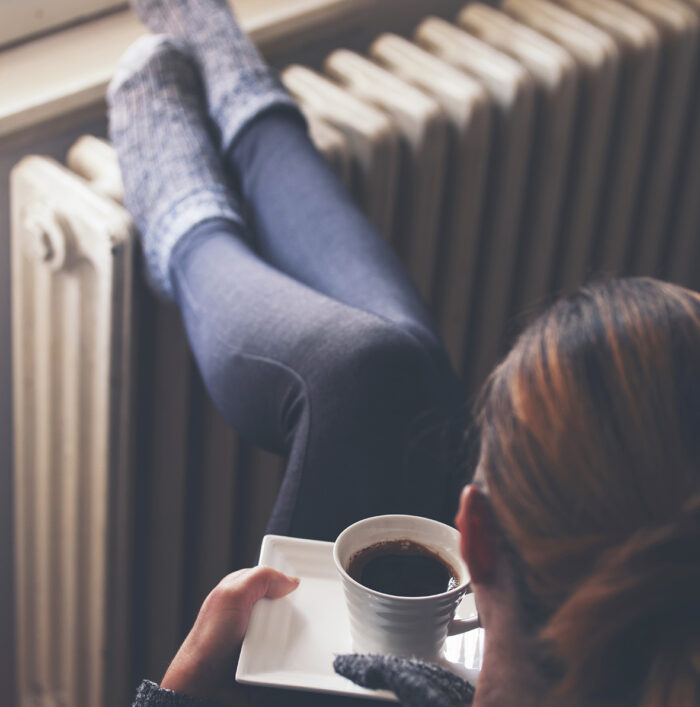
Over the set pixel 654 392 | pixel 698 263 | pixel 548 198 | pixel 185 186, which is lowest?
pixel 698 263

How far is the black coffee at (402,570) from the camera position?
559mm

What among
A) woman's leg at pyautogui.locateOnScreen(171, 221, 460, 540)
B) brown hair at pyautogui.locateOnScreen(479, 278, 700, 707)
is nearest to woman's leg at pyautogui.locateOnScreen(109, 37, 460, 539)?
woman's leg at pyautogui.locateOnScreen(171, 221, 460, 540)

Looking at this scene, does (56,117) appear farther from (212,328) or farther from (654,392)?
(654,392)

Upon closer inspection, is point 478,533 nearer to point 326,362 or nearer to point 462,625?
point 462,625

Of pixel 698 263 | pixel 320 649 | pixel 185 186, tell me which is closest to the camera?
pixel 320 649

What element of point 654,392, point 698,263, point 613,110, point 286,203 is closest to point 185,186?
point 286,203

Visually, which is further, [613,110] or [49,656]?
[613,110]

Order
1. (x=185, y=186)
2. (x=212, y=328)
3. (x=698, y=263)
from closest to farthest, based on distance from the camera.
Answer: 1. (x=212, y=328)
2. (x=185, y=186)
3. (x=698, y=263)

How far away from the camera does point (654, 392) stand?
1.25 ft

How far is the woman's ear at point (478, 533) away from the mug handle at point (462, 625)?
0.13 m

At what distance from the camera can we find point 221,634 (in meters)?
0.58

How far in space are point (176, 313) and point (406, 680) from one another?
60 centimetres

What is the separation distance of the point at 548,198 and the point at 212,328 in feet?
1.85

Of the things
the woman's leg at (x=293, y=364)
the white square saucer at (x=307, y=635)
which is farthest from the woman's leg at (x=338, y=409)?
the white square saucer at (x=307, y=635)
